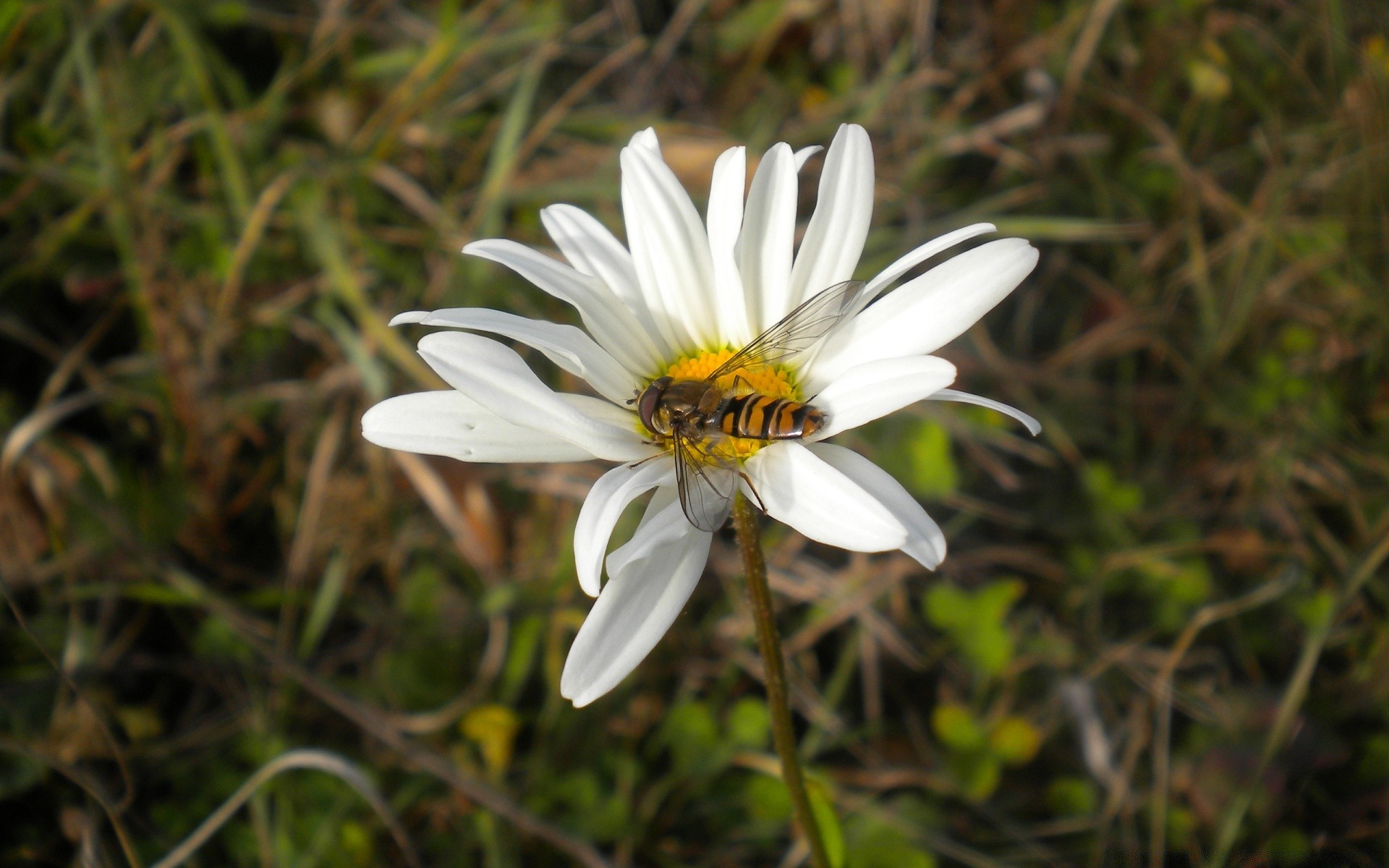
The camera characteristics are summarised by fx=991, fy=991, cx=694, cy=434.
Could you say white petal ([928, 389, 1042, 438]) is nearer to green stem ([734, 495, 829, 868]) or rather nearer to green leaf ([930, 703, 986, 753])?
green stem ([734, 495, 829, 868])

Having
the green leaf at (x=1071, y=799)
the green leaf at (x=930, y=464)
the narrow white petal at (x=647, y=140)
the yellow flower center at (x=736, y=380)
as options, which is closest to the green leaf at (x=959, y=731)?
the green leaf at (x=1071, y=799)

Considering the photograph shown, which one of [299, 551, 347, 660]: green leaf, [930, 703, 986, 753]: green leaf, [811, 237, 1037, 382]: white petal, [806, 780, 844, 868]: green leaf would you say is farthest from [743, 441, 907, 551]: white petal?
[299, 551, 347, 660]: green leaf

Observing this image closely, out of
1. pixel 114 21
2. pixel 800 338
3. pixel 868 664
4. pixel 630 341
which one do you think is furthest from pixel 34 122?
pixel 868 664

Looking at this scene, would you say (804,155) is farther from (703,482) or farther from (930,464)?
(930,464)

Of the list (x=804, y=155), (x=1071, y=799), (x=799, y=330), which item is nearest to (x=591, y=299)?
(x=799, y=330)

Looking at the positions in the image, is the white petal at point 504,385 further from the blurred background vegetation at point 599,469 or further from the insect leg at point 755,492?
the blurred background vegetation at point 599,469
